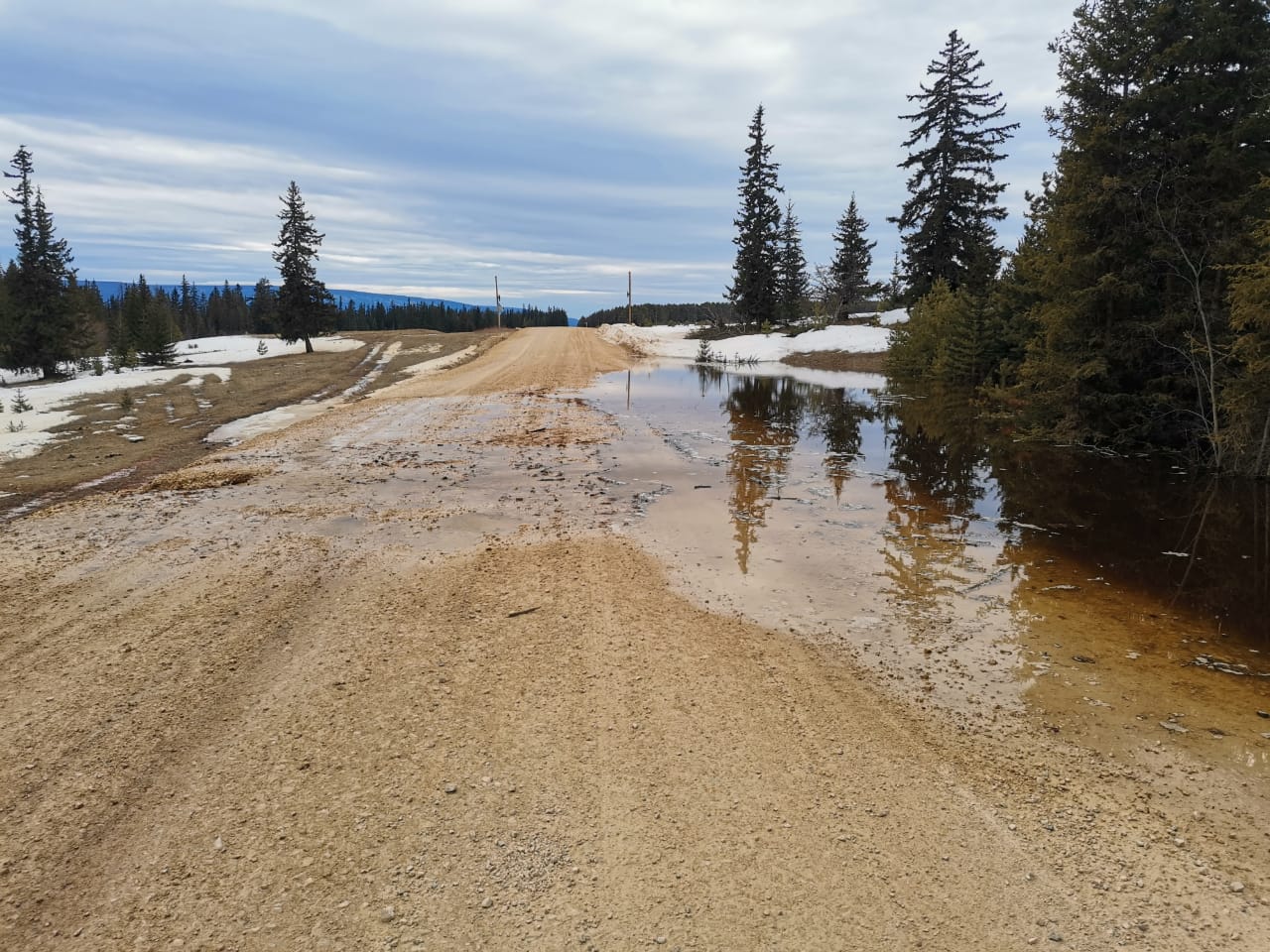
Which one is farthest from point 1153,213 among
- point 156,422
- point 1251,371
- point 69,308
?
point 69,308

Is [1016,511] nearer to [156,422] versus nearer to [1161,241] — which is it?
[1161,241]

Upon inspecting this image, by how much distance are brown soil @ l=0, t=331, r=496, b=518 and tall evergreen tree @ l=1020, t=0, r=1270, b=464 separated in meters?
16.8

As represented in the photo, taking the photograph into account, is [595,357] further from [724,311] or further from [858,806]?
[724,311]

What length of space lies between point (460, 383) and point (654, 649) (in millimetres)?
18778

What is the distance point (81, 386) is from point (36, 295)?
1787 centimetres

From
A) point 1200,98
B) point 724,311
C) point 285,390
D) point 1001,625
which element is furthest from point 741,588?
point 724,311

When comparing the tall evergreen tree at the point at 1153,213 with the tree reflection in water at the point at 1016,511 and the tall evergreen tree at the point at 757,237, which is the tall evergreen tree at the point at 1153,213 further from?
the tall evergreen tree at the point at 757,237

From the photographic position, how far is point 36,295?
3238cm

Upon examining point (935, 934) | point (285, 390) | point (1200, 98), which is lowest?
point (935, 934)

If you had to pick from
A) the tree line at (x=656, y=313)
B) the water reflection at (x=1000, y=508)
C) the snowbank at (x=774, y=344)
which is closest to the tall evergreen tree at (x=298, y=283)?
the snowbank at (x=774, y=344)

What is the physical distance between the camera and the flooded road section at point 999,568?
169 inches

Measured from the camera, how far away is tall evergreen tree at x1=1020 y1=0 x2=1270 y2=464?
1129cm

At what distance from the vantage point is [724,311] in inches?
3625

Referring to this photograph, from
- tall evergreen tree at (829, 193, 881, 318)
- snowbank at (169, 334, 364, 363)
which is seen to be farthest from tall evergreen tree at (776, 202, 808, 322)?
snowbank at (169, 334, 364, 363)
